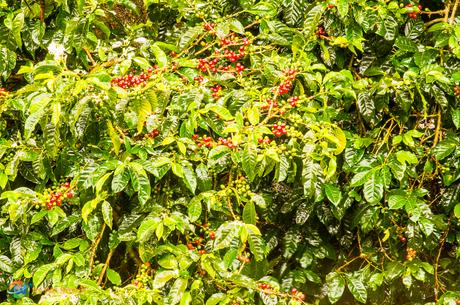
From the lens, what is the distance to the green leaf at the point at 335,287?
2469mm

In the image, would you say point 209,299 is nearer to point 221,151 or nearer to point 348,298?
point 221,151

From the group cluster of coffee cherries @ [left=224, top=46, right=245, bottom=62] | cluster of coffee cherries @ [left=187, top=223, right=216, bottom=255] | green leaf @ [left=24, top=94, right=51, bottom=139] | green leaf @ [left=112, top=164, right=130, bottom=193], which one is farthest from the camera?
cluster of coffee cherries @ [left=224, top=46, right=245, bottom=62]

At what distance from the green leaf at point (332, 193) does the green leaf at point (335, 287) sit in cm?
43

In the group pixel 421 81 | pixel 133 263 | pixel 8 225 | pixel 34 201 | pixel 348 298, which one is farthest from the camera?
pixel 348 298

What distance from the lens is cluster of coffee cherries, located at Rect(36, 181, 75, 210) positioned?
7.13ft

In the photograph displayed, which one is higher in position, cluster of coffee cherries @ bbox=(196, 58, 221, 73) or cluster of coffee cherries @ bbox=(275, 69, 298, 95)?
cluster of coffee cherries @ bbox=(275, 69, 298, 95)

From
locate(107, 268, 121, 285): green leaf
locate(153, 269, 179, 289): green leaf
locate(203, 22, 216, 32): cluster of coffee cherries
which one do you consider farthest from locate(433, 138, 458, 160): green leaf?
locate(107, 268, 121, 285): green leaf

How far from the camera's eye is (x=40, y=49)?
2.77 m

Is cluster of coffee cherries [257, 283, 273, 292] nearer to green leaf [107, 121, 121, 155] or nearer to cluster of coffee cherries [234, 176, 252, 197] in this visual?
cluster of coffee cherries [234, 176, 252, 197]

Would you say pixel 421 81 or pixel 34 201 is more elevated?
pixel 421 81

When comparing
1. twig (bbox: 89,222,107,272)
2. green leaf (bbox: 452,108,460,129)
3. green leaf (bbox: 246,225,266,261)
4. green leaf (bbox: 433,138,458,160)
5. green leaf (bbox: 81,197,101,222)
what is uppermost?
green leaf (bbox: 452,108,460,129)

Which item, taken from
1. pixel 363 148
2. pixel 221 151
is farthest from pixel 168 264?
pixel 363 148

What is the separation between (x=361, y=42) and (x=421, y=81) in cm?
40

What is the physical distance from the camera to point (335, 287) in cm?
248
